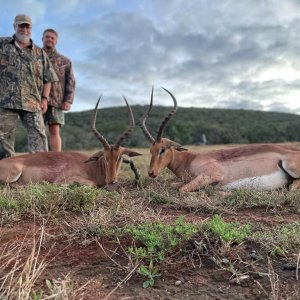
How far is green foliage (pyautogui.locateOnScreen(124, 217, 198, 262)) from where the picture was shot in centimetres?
309

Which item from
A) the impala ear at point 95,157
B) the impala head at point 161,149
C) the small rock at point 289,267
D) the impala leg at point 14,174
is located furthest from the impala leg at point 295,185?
the impala leg at point 14,174

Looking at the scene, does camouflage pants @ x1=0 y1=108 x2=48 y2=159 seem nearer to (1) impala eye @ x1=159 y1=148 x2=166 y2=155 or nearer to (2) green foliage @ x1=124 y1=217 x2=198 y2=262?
(1) impala eye @ x1=159 y1=148 x2=166 y2=155

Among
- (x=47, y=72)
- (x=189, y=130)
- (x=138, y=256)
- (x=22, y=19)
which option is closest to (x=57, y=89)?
(x=47, y=72)

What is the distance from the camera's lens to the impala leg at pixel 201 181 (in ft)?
22.5

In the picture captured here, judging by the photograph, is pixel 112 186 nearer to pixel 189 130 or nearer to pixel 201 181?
pixel 201 181

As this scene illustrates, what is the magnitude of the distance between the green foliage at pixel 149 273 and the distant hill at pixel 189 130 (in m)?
25.9

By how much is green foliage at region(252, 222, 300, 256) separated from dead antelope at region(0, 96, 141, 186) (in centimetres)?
403

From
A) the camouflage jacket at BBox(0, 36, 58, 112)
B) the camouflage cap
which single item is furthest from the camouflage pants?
the camouflage cap

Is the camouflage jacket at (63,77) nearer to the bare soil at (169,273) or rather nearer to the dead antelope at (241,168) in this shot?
the dead antelope at (241,168)

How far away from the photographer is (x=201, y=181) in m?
7.06

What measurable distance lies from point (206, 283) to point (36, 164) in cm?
538

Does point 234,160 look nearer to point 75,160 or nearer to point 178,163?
point 178,163

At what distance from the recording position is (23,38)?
316 inches

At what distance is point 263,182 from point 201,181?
0.97m
